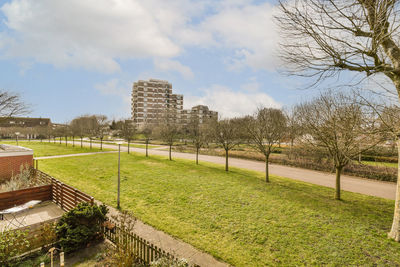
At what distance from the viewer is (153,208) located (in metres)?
8.45

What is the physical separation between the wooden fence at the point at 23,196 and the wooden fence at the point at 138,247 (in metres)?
6.01

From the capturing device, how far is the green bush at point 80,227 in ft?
17.3

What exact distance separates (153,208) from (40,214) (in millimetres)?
4768

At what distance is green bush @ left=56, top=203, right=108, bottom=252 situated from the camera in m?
5.26

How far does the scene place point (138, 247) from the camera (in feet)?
15.4

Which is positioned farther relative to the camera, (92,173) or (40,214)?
(92,173)

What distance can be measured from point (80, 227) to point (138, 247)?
214cm

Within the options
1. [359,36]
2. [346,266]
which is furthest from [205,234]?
[359,36]

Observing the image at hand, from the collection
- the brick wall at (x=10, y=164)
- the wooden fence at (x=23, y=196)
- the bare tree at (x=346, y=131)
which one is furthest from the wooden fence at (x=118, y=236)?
the bare tree at (x=346, y=131)

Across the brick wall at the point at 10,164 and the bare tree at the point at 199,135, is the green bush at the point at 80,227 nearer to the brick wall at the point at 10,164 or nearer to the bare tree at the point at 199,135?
the brick wall at the point at 10,164

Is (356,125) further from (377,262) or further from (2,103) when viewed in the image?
(2,103)

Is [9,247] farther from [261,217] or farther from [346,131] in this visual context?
[346,131]

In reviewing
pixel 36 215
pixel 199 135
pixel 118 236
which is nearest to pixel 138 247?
pixel 118 236

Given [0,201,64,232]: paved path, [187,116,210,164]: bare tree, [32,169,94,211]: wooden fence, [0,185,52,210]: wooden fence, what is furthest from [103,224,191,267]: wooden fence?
[187,116,210,164]: bare tree
